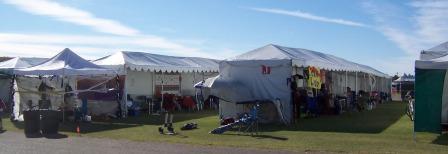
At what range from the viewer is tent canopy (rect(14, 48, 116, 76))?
18.5 m

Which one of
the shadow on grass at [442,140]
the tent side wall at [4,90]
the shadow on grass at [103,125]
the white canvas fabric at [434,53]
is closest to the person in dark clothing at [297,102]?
the shadow on grass at [103,125]

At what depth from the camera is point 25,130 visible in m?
15.5

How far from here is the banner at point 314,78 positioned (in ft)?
A: 65.5

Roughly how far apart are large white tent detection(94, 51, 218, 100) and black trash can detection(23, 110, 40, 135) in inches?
245

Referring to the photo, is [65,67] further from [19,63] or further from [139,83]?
[19,63]

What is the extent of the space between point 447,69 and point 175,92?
1682 centimetres

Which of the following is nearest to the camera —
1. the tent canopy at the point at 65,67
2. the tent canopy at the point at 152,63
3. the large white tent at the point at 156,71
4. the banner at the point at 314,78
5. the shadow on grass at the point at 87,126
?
the shadow on grass at the point at 87,126

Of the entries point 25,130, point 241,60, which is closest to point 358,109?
point 241,60

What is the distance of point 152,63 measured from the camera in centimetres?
2445

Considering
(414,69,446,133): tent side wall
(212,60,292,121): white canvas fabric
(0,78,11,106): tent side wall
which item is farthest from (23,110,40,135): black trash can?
(0,78,11,106): tent side wall

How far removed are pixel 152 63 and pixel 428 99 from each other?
14200mm

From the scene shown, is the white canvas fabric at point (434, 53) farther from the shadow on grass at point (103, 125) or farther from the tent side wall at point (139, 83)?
the tent side wall at point (139, 83)

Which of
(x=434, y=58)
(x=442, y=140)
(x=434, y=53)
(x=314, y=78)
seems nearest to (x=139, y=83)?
(x=314, y=78)

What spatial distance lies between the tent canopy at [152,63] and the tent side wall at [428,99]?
12517mm
